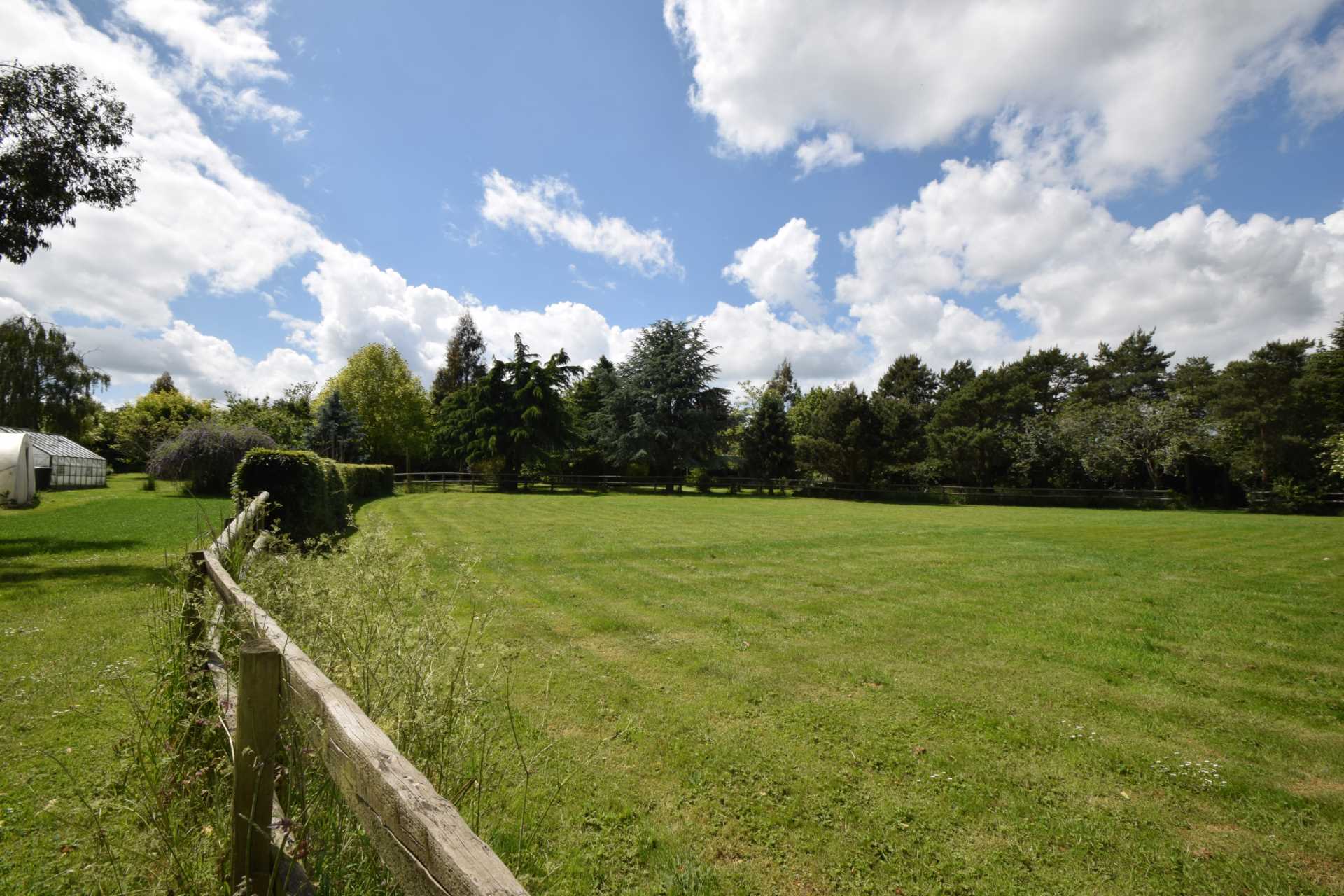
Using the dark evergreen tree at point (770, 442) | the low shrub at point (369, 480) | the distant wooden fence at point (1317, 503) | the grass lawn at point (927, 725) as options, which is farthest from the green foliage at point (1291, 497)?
the low shrub at point (369, 480)

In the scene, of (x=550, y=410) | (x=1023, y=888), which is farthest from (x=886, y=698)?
(x=550, y=410)

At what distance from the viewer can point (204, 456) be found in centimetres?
2725

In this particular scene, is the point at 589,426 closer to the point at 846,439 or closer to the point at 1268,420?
the point at 846,439

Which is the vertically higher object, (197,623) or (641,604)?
(197,623)

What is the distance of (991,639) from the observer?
6820mm

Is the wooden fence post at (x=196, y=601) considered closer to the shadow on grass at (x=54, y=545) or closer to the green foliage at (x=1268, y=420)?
the shadow on grass at (x=54, y=545)

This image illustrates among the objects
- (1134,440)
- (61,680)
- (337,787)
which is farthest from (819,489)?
(337,787)

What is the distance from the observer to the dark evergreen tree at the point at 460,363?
63.4m

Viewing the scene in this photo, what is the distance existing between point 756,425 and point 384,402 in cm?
3332

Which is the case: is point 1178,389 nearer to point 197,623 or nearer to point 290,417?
point 197,623

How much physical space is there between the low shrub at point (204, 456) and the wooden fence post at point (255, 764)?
3208 centimetres

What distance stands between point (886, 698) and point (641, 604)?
12.8ft

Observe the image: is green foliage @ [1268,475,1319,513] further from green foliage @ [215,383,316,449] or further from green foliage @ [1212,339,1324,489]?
green foliage @ [215,383,316,449]

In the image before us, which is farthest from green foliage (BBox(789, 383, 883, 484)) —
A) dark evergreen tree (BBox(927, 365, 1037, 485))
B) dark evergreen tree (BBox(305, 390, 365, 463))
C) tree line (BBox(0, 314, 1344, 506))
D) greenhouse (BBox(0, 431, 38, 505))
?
greenhouse (BBox(0, 431, 38, 505))
